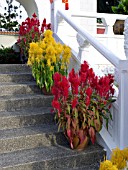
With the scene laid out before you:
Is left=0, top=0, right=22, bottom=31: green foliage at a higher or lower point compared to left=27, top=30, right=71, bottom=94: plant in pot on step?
higher

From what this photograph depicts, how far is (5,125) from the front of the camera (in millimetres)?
3088

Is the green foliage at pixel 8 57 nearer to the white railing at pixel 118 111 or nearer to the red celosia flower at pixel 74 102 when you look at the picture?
the white railing at pixel 118 111

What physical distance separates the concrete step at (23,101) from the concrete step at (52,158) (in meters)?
0.73

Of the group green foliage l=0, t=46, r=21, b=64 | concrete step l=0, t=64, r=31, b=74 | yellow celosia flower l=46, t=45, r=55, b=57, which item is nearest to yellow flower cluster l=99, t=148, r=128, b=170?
yellow celosia flower l=46, t=45, r=55, b=57

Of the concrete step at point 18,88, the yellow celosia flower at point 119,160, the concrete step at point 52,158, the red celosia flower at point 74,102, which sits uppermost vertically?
the red celosia flower at point 74,102

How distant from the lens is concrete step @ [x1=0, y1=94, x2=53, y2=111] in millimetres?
3342

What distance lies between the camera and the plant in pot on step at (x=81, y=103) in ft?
8.68

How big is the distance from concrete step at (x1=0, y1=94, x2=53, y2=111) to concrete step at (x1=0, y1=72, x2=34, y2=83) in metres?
0.42

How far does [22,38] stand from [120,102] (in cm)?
245

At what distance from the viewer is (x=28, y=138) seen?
2879 mm

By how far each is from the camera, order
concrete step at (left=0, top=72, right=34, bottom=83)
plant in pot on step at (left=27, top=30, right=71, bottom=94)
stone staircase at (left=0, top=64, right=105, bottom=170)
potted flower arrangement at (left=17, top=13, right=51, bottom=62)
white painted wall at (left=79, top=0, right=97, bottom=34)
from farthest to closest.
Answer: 1. white painted wall at (left=79, top=0, right=97, bottom=34)
2. potted flower arrangement at (left=17, top=13, right=51, bottom=62)
3. concrete step at (left=0, top=72, right=34, bottom=83)
4. plant in pot on step at (left=27, top=30, right=71, bottom=94)
5. stone staircase at (left=0, top=64, right=105, bottom=170)

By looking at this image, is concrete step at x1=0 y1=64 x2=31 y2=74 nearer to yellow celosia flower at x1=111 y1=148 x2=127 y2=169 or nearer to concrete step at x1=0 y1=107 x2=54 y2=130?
concrete step at x1=0 y1=107 x2=54 y2=130

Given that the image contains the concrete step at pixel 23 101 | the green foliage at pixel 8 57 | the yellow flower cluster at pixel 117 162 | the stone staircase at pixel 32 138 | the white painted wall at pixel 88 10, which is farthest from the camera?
the white painted wall at pixel 88 10

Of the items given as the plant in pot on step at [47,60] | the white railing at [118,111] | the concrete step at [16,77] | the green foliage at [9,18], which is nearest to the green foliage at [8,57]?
the concrete step at [16,77]
